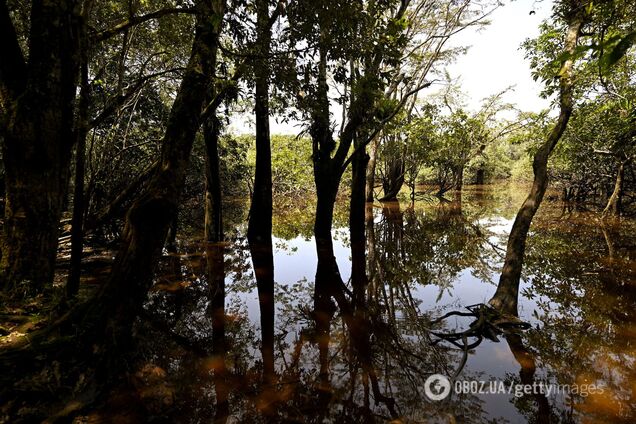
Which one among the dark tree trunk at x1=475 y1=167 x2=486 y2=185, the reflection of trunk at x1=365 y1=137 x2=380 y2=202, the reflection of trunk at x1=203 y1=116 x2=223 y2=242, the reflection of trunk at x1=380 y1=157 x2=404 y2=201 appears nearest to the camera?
the reflection of trunk at x1=203 y1=116 x2=223 y2=242

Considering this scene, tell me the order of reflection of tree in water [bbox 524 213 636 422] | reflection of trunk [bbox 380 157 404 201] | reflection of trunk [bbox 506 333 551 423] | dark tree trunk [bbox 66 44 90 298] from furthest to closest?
1. reflection of trunk [bbox 380 157 404 201]
2. dark tree trunk [bbox 66 44 90 298]
3. reflection of tree in water [bbox 524 213 636 422]
4. reflection of trunk [bbox 506 333 551 423]

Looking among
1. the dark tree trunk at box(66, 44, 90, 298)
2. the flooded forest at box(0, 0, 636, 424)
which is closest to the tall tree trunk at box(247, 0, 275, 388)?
the flooded forest at box(0, 0, 636, 424)

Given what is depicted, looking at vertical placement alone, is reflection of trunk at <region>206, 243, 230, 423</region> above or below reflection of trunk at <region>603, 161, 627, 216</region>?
below

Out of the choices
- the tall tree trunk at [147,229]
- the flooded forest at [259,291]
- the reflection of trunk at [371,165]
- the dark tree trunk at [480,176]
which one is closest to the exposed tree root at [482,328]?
the flooded forest at [259,291]

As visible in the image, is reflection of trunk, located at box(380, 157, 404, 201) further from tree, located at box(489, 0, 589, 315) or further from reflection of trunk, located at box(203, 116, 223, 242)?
tree, located at box(489, 0, 589, 315)

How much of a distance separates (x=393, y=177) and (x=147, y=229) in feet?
79.6

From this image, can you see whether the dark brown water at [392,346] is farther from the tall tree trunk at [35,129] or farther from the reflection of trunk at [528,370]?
the tall tree trunk at [35,129]

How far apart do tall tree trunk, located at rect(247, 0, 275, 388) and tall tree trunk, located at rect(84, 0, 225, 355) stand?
115 cm

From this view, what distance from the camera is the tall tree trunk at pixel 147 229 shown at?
3693mm

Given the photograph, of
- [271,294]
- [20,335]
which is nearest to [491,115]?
[271,294]

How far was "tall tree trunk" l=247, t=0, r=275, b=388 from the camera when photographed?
508cm

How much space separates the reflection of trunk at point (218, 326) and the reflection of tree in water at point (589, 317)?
3.49m

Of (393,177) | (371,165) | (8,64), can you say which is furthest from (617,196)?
(8,64)

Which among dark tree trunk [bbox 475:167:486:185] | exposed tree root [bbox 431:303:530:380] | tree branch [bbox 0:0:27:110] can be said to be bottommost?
exposed tree root [bbox 431:303:530:380]
